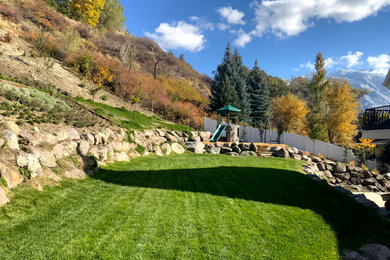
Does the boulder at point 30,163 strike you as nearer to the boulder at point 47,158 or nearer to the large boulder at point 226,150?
the boulder at point 47,158

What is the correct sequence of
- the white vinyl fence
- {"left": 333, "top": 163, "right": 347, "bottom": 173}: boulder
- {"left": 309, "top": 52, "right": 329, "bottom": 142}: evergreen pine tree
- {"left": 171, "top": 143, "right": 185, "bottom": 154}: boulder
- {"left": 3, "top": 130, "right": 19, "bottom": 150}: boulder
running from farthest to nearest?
{"left": 309, "top": 52, "right": 329, "bottom": 142}: evergreen pine tree
the white vinyl fence
{"left": 171, "top": 143, "right": 185, "bottom": 154}: boulder
{"left": 333, "top": 163, "right": 347, "bottom": 173}: boulder
{"left": 3, "top": 130, "right": 19, "bottom": 150}: boulder

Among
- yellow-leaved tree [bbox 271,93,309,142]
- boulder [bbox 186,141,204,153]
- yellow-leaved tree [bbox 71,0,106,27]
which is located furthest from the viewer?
yellow-leaved tree [bbox 71,0,106,27]

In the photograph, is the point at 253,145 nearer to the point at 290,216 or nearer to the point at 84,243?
the point at 290,216

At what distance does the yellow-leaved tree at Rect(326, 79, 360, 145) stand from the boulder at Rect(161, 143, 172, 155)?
17.3 metres

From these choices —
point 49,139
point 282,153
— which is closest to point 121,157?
point 49,139

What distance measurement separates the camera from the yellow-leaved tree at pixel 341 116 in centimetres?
2084

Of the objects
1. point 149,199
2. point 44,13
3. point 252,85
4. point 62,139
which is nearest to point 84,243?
point 149,199

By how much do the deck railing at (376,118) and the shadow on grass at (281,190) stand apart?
612 cm

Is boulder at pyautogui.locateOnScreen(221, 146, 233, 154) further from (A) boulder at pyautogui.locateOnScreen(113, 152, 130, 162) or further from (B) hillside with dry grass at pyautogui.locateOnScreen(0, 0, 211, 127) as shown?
(A) boulder at pyautogui.locateOnScreen(113, 152, 130, 162)

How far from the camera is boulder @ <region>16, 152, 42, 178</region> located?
4.33m

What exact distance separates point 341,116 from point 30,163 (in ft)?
78.2

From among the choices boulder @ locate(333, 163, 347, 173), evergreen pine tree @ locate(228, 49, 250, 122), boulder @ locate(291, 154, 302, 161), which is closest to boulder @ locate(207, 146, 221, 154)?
boulder @ locate(291, 154, 302, 161)

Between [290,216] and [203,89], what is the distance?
35831mm

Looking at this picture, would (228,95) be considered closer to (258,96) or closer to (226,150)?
(258,96)
